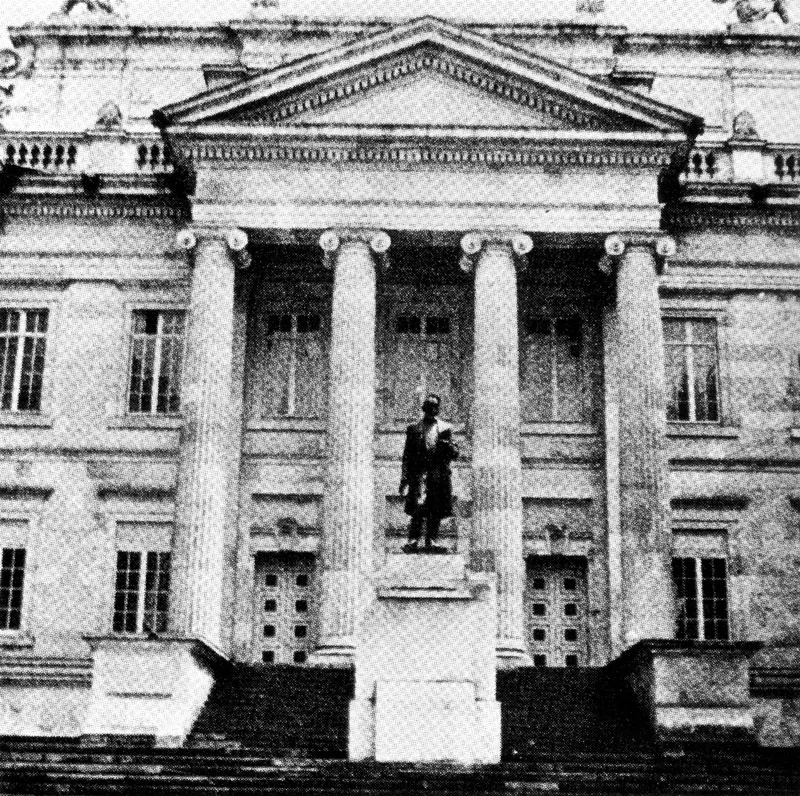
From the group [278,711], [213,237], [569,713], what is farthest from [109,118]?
[569,713]

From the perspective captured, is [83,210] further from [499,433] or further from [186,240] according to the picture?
[499,433]

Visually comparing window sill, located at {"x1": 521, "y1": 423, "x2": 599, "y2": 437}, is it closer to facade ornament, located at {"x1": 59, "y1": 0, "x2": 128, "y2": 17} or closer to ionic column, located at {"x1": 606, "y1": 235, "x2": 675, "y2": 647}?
ionic column, located at {"x1": 606, "y1": 235, "x2": 675, "y2": 647}

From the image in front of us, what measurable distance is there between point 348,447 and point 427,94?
6.90 meters

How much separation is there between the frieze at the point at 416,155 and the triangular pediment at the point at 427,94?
43cm

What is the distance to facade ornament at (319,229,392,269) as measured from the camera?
29812 millimetres

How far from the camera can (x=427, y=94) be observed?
30453 millimetres

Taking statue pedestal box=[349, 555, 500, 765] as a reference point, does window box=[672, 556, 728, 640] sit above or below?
above

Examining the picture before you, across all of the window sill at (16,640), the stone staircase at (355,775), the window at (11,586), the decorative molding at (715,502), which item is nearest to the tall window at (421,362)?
the decorative molding at (715,502)

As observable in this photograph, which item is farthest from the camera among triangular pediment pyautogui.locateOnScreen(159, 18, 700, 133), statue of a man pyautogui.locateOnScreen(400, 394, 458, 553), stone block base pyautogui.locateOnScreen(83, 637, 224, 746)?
triangular pediment pyautogui.locateOnScreen(159, 18, 700, 133)

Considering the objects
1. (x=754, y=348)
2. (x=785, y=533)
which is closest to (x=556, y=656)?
(x=785, y=533)

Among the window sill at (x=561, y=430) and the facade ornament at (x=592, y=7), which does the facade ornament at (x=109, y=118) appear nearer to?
the window sill at (x=561, y=430)

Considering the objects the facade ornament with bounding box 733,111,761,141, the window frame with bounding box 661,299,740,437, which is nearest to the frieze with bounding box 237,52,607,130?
the facade ornament with bounding box 733,111,761,141

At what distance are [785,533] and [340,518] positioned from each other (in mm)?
8712

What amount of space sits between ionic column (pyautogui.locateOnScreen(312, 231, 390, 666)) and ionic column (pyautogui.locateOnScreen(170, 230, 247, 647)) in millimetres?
1849
